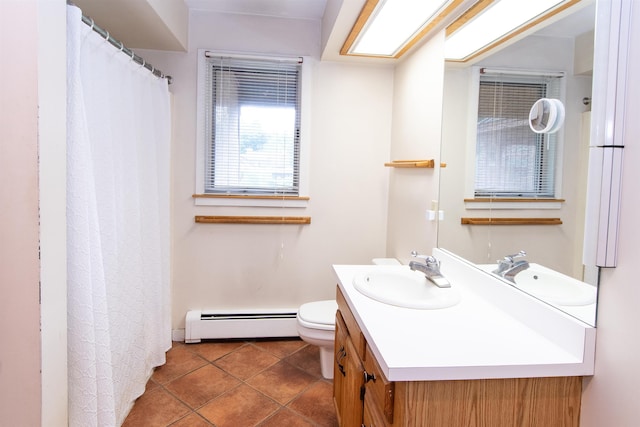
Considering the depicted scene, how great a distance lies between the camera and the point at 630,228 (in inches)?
35.8

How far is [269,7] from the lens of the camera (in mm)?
2656

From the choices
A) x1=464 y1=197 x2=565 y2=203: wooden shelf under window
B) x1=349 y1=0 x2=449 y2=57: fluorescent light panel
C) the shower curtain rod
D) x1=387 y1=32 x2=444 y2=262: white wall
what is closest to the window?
the shower curtain rod

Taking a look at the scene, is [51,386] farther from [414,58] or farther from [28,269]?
[414,58]

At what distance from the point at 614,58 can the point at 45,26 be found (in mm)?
1556

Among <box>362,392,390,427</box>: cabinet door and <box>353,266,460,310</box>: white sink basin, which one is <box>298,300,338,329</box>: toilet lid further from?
<box>362,392,390,427</box>: cabinet door

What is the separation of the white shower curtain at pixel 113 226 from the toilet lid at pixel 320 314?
0.90 m

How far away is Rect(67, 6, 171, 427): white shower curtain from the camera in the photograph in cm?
141

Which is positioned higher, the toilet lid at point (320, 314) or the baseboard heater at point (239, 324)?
the toilet lid at point (320, 314)

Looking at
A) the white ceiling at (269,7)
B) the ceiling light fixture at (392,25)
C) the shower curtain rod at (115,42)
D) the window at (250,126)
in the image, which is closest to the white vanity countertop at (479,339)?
the ceiling light fixture at (392,25)

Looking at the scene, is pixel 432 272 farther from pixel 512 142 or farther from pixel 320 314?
pixel 320 314

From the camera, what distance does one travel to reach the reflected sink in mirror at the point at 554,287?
108 cm

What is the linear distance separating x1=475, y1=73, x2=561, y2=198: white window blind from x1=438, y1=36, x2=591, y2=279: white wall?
0.05 m

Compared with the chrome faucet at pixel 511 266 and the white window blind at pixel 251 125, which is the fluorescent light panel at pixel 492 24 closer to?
the chrome faucet at pixel 511 266

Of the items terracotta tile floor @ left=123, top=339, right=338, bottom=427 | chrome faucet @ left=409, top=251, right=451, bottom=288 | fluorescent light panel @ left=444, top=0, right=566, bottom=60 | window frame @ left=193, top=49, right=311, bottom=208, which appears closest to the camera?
fluorescent light panel @ left=444, top=0, right=566, bottom=60
